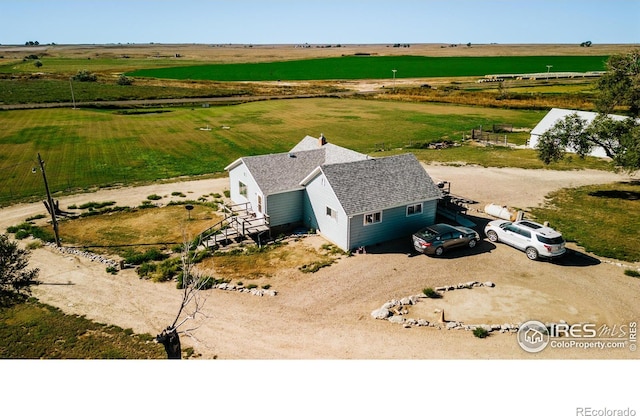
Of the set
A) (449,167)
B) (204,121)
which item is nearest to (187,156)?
(204,121)

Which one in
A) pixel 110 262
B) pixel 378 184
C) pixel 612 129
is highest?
pixel 612 129

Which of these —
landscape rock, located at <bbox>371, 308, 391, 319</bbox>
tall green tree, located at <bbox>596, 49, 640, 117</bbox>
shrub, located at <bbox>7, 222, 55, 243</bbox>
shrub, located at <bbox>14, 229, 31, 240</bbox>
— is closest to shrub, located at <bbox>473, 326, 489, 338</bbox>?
landscape rock, located at <bbox>371, 308, 391, 319</bbox>

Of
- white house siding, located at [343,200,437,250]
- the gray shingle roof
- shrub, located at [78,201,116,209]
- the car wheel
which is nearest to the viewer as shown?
the car wheel

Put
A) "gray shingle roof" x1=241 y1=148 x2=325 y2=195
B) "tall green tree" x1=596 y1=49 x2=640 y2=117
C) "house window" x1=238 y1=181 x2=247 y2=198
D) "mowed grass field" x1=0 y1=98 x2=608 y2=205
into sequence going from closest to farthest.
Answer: "gray shingle roof" x1=241 y1=148 x2=325 y2=195 → "house window" x1=238 y1=181 x2=247 y2=198 → "tall green tree" x1=596 y1=49 x2=640 y2=117 → "mowed grass field" x1=0 y1=98 x2=608 y2=205

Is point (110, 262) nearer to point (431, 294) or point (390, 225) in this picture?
point (390, 225)

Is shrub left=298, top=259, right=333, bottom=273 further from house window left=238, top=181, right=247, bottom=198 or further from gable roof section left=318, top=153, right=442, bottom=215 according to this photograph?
house window left=238, top=181, right=247, bottom=198

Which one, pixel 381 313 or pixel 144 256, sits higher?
pixel 381 313

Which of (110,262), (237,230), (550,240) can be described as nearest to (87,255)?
(110,262)
